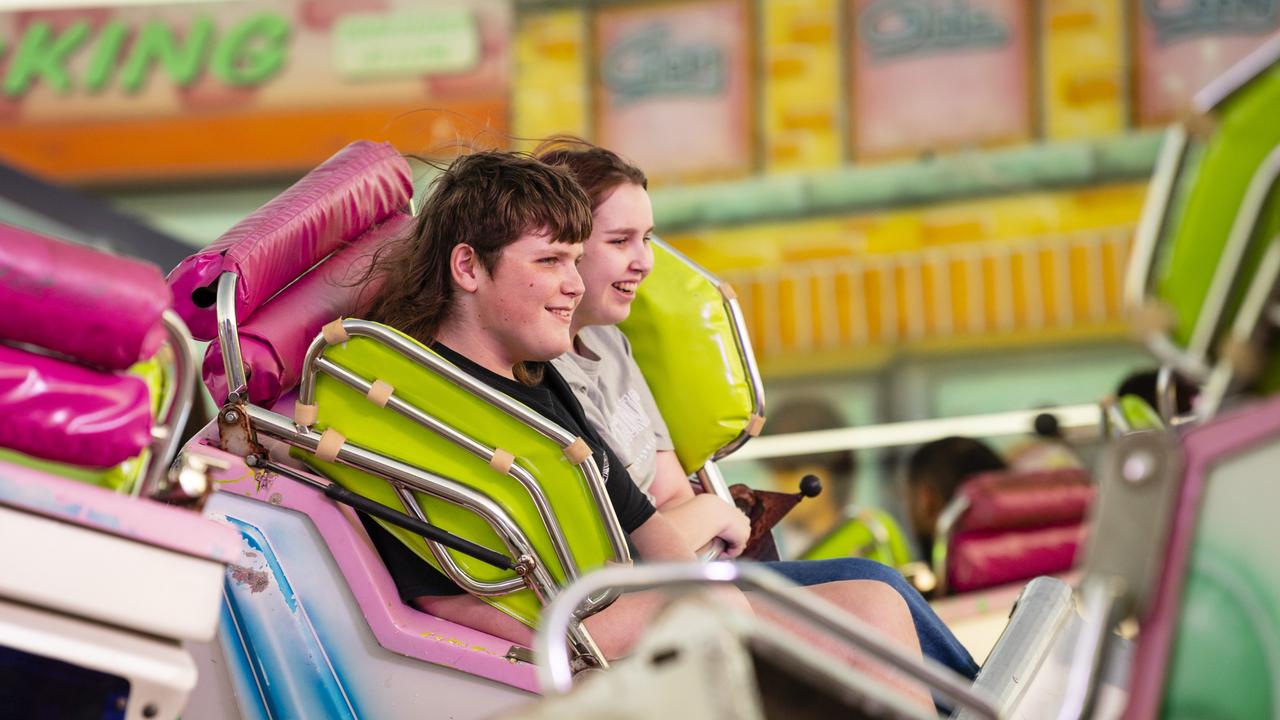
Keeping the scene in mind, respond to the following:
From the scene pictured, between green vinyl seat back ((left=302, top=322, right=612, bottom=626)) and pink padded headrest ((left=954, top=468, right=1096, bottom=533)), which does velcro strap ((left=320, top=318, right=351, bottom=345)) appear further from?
pink padded headrest ((left=954, top=468, right=1096, bottom=533))

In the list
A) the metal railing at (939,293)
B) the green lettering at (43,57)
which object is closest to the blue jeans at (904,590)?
the metal railing at (939,293)

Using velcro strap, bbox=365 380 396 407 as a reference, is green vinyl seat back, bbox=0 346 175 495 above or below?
above

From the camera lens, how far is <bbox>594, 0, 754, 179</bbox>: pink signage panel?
5820mm

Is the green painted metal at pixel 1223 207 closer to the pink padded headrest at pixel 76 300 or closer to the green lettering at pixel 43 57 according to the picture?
the pink padded headrest at pixel 76 300

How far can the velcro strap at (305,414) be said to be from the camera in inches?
65.4

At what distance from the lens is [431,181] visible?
199cm

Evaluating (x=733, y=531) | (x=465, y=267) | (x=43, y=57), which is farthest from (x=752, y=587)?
(x=43, y=57)

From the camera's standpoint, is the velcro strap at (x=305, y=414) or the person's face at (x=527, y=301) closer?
the velcro strap at (x=305, y=414)

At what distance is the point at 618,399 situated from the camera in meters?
2.16

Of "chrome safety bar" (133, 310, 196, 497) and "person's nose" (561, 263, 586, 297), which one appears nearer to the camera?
"chrome safety bar" (133, 310, 196, 497)

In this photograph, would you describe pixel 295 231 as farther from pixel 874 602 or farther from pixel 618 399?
pixel 874 602

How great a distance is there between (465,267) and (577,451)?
0.36 m

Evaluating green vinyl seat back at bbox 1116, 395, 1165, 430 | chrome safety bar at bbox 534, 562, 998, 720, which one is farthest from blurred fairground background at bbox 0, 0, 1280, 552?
chrome safety bar at bbox 534, 562, 998, 720

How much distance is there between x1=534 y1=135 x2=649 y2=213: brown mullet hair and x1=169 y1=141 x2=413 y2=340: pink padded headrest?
0.76 feet
